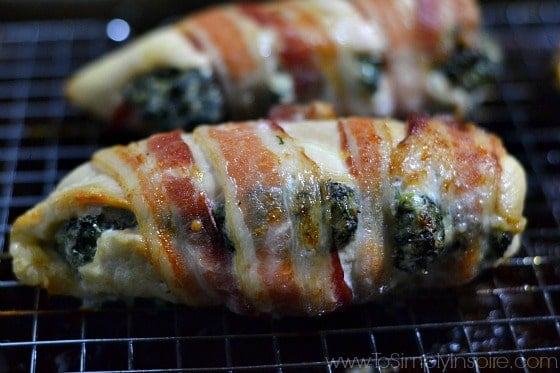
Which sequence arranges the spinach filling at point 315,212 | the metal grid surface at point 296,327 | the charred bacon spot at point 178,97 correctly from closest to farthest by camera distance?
the spinach filling at point 315,212 < the metal grid surface at point 296,327 < the charred bacon spot at point 178,97

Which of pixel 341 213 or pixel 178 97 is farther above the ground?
pixel 341 213

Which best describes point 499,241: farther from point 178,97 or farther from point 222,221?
point 178,97

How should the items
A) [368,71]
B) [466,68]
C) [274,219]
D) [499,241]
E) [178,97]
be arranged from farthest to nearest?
[466,68] < [368,71] < [178,97] < [499,241] < [274,219]

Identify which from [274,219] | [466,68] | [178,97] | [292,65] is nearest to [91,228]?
[274,219]

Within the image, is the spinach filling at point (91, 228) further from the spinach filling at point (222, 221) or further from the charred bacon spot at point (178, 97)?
the charred bacon spot at point (178, 97)

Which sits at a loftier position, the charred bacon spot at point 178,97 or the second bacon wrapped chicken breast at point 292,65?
the second bacon wrapped chicken breast at point 292,65

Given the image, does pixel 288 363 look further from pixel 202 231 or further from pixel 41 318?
pixel 41 318

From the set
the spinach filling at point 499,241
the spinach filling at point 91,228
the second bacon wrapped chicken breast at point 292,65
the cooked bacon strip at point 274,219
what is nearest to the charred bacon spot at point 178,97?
the second bacon wrapped chicken breast at point 292,65
